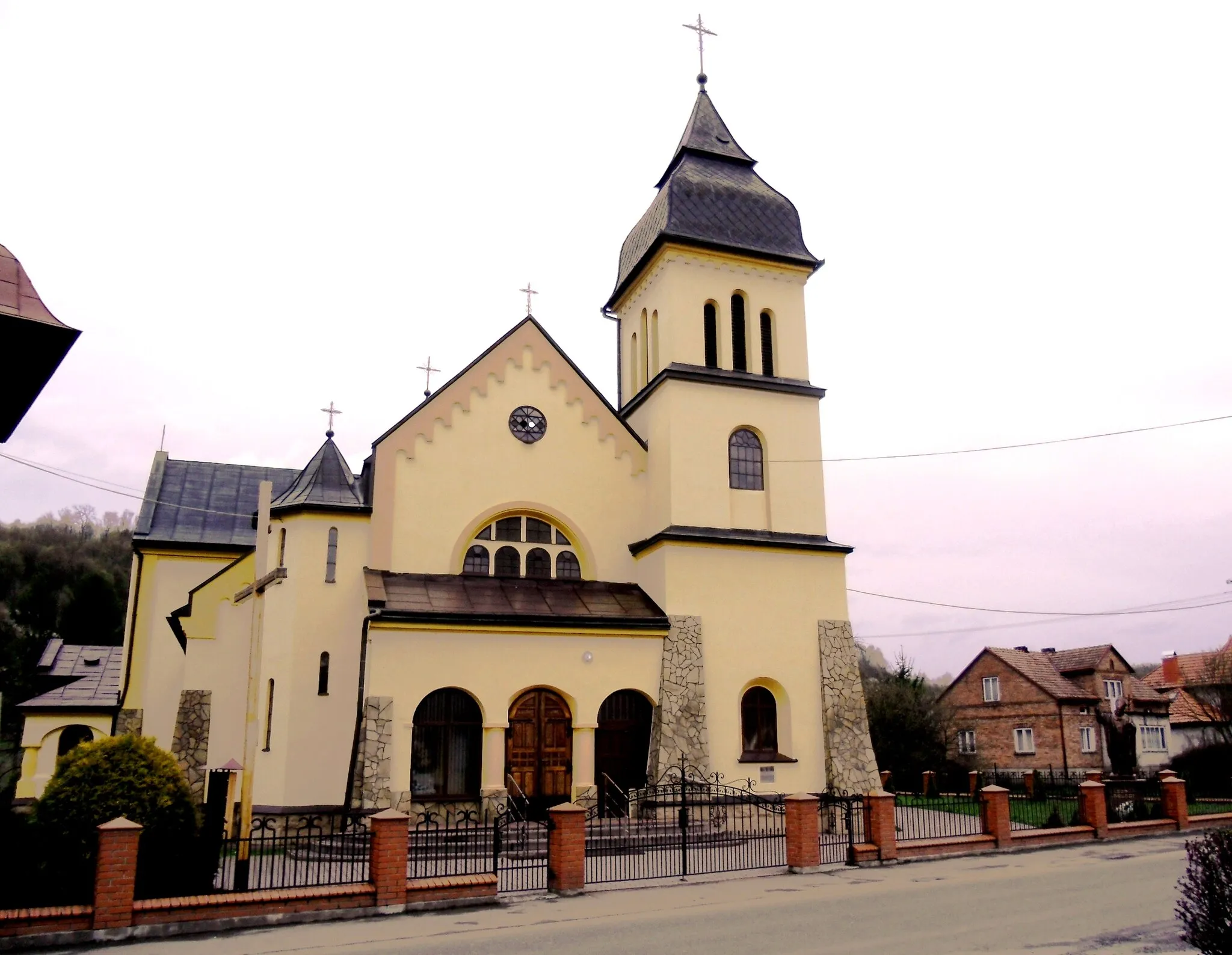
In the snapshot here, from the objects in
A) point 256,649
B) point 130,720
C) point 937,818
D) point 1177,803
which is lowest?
point 937,818

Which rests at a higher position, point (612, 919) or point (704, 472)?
point (704, 472)

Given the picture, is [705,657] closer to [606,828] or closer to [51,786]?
[606,828]

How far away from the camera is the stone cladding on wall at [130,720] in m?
25.5

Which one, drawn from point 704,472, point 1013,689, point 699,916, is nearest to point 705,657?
point 704,472

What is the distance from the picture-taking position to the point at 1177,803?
22016 mm

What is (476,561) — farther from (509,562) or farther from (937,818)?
(937,818)

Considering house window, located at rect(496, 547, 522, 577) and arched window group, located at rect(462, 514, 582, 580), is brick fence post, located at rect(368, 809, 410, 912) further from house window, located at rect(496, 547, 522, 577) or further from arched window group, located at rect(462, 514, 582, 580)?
house window, located at rect(496, 547, 522, 577)

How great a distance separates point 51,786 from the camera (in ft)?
41.8

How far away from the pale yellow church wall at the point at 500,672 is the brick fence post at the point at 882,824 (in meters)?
5.61

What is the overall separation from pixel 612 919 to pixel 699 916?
1.12 m

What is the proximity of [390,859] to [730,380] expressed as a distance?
14526 mm

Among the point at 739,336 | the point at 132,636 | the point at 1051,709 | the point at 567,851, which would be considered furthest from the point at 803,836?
the point at 1051,709

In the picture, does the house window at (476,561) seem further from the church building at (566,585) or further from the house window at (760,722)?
the house window at (760,722)

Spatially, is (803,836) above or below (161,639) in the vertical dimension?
below
